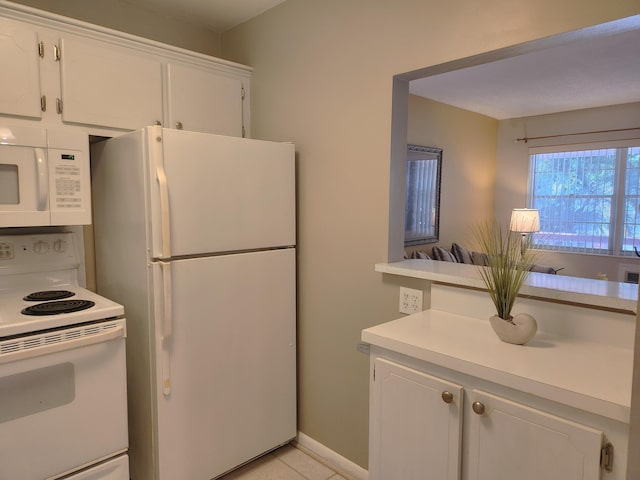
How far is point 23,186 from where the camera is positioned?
1.70m

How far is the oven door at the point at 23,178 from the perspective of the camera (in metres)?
1.65

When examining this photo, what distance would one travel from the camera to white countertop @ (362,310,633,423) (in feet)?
3.33

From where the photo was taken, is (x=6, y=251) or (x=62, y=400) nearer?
(x=62, y=400)

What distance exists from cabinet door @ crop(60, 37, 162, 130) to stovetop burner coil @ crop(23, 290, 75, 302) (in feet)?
2.51

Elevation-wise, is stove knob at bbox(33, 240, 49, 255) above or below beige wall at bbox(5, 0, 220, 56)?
below

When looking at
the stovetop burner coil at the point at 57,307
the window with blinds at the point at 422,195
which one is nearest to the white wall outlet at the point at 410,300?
the stovetop burner coil at the point at 57,307

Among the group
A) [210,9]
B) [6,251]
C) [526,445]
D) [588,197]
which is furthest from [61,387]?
[588,197]

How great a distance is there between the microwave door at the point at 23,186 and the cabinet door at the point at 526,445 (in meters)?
1.77

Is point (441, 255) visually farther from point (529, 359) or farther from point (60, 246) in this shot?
point (60, 246)

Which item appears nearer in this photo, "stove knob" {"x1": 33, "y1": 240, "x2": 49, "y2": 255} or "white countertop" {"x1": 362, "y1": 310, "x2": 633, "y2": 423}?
"white countertop" {"x1": 362, "y1": 310, "x2": 633, "y2": 423}

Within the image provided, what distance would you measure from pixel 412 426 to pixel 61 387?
1252mm

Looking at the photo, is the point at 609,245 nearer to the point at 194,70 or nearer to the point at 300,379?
the point at 300,379

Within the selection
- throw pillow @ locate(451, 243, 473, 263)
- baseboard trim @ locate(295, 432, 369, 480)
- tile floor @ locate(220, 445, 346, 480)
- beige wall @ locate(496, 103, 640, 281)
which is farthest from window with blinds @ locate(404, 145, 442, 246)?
tile floor @ locate(220, 445, 346, 480)

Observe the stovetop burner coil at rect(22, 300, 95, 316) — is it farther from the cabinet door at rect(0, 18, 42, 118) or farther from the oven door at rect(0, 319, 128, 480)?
the cabinet door at rect(0, 18, 42, 118)
